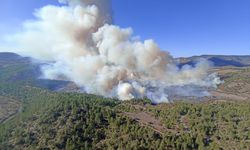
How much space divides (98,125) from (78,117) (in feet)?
28.6

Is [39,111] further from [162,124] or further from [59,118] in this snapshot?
[162,124]

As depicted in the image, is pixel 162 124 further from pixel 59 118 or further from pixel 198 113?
pixel 59 118

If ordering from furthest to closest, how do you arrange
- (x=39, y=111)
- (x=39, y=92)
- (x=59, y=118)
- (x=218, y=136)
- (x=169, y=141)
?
(x=39, y=92)
(x=39, y=111)
(x=59, y=118)
(x=218, y=136)
(x=169, y=141)

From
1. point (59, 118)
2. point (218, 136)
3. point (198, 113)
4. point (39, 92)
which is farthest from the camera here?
point (39, 92)

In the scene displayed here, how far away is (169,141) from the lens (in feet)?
262

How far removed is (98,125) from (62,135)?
13.7 metres

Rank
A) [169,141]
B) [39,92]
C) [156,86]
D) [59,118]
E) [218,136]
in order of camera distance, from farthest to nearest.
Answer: [156,86] → [39,92] → [59,118] → [218,136] → [169,141]

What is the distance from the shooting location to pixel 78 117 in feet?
324

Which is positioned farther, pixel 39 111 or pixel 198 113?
pixel 198 113

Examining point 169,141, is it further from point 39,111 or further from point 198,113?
point 39,111

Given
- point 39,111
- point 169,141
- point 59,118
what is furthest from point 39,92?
point 169,141

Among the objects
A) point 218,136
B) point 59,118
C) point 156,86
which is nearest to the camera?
point 218,136

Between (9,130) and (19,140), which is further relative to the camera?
(9,130)

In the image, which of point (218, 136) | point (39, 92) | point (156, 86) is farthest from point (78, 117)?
point (156, 86)
